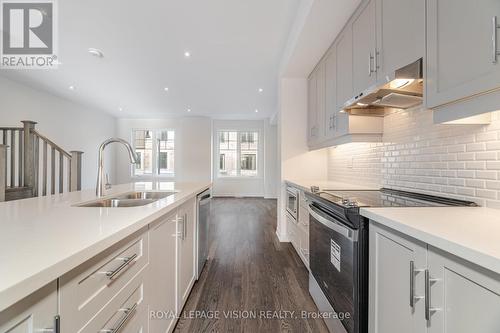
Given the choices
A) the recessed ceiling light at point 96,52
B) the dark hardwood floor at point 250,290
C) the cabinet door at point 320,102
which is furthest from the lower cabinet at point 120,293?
the recessed ceiling light at point 96,52

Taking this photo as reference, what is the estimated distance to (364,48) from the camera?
71.9 inches

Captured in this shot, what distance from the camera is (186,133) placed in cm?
789

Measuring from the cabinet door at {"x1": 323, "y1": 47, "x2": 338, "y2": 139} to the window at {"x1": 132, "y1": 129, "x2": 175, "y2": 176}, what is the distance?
6.61 meters

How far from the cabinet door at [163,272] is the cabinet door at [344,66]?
1.70 meters

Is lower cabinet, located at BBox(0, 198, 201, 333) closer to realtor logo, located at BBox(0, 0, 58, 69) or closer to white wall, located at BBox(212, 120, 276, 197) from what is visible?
realtor logo, located at BBox(0, 0, 58, 69)

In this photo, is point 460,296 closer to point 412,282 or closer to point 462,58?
point 412,282

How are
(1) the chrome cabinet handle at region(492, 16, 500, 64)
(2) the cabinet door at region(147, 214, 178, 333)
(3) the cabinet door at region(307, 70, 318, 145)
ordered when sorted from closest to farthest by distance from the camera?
(1) the chrome cabinet handle at region(492, 16, 500, 64)
(2) the cabinet door at region(147, 214, 178, 333)
(3) the cabinet door at region(307, 70, 318, 145)

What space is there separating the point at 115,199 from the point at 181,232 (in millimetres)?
561

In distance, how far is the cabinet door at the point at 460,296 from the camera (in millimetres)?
607

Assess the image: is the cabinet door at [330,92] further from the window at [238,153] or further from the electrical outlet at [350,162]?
the window at [238,153]

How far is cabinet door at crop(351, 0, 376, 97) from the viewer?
1698 millimetres

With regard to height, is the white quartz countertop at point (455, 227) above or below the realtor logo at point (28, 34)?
below

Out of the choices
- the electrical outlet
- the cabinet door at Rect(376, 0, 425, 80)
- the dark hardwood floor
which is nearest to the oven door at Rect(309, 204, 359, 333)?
the dark hardwood floor

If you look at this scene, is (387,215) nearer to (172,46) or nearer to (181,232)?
(181,232)
